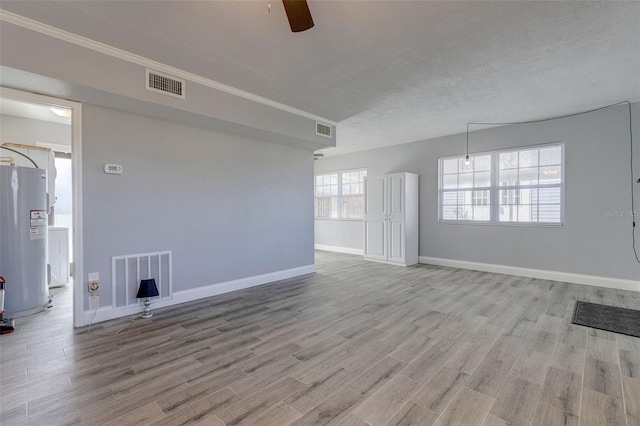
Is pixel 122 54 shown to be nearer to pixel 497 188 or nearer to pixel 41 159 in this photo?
pixel 41 159

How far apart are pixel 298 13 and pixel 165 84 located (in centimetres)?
203

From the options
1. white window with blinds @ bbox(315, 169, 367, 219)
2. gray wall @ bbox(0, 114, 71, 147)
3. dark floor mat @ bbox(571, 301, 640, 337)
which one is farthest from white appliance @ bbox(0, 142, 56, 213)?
dark floor mat @ bbox(571, 301, 640, 337)

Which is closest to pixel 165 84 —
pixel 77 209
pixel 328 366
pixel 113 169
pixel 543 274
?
pixel 113 169

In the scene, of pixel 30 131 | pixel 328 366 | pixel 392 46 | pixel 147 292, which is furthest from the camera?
pixel 30 131

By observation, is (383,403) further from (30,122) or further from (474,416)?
(30,122)

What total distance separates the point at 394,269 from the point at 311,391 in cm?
420

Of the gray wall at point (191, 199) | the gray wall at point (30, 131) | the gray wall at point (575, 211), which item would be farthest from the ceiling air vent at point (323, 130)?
the gray wall at point (30, 131)

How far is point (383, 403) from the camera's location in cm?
185

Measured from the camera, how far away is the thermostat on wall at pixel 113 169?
10.6ft

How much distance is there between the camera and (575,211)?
15.6 ft

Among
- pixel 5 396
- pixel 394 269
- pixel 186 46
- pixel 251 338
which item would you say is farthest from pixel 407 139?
pixel 5 396

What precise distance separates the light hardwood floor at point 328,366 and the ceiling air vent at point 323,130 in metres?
2.81

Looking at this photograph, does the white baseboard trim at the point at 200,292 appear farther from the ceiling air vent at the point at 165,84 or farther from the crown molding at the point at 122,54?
the crown molding at the point at 122,54

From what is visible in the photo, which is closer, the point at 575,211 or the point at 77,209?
the point at 77,209
